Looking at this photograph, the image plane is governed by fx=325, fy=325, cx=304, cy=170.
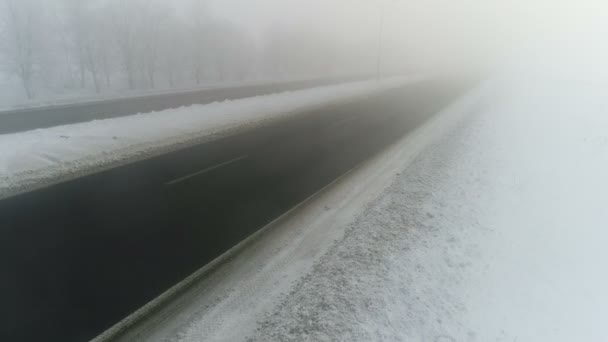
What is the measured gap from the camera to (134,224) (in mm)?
6090

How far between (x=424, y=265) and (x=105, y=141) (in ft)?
36.7

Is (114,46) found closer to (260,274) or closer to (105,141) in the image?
(105,141)

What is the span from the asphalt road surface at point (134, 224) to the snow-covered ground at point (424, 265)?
63cm

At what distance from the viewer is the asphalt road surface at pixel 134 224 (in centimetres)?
412

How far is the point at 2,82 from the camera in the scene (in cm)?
3494

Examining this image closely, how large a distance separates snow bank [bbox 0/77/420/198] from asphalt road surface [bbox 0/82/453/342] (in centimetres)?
92

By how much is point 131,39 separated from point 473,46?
403 feet

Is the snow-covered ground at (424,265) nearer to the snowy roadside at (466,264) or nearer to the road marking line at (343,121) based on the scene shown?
the snowy roadside at (466,264)

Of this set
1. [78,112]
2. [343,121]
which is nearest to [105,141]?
[78,112]

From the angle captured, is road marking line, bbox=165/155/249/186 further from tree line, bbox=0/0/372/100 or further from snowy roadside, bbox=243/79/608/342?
tree line, bbox=0/0/372/100

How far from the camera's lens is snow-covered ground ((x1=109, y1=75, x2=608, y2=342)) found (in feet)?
13.5

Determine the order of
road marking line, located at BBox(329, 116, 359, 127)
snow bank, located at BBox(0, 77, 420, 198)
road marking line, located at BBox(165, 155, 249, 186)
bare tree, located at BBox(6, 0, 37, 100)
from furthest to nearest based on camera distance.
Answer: bare tree, located at BBox(6, 0, 37, 100) → road marking line, located at BBox(329, 116, 359, 127) → snow bank, located at BBox(0, 77, 420, 198) → road marking line, located at BBox(165, 155, 249, 186)

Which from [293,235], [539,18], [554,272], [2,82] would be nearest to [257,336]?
[293,235]

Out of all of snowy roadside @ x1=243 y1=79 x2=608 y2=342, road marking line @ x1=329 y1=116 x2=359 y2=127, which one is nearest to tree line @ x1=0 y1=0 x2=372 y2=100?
road marking line @ x1=329 y1=116 x2=359 y2=127
